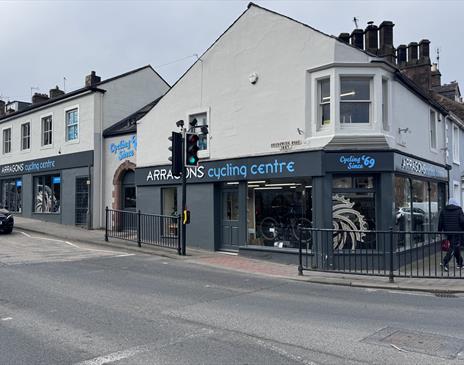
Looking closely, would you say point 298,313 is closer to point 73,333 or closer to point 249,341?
point 249,341

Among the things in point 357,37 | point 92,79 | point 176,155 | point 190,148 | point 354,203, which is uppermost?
point 357,37

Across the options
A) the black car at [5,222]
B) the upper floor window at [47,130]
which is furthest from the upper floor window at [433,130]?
the upper floor window at [47,130]

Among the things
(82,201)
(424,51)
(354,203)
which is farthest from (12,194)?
(424,51)

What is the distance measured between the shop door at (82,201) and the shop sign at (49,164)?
86 cm

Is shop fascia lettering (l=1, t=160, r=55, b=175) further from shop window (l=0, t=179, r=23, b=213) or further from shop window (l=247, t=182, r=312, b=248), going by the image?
shop window (l=247, t=182, r=312, b=248)

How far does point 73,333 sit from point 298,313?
3.49 meters

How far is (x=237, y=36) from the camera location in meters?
15.7

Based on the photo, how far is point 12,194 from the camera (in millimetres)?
28422

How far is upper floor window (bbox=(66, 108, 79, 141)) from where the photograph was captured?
23.2 metres

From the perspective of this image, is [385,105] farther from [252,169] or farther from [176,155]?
[176,155]

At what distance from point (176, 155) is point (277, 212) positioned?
3.63 meters

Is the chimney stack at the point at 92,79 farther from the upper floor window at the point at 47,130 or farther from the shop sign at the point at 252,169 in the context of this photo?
the shop sign at the point at 252,169

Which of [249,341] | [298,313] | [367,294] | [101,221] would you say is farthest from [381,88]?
[101,221]

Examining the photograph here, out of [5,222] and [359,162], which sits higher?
[359,162]
